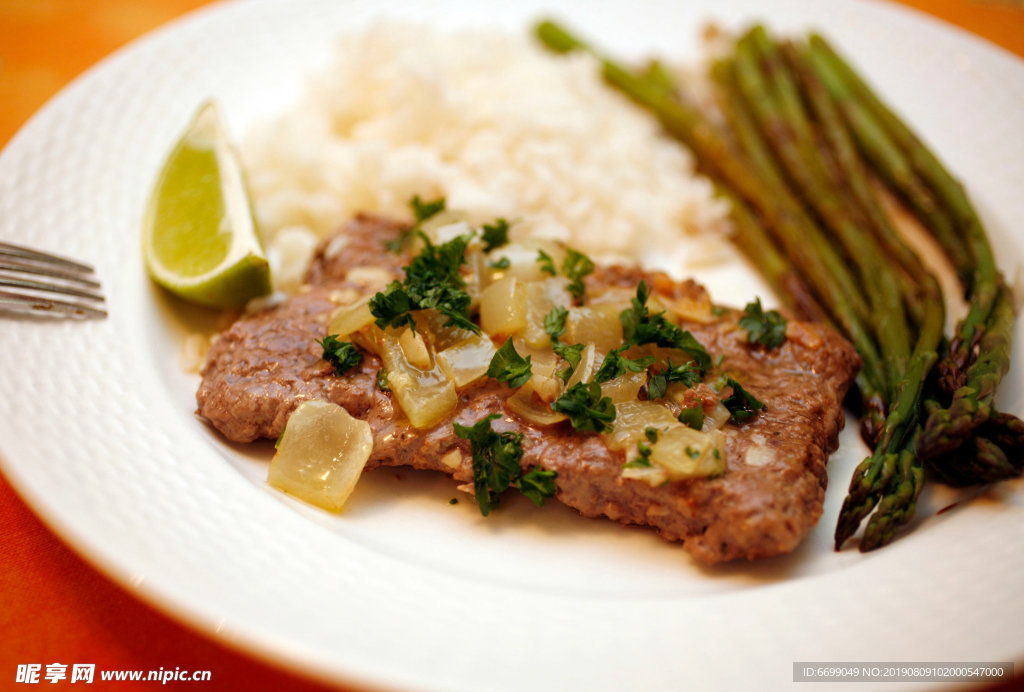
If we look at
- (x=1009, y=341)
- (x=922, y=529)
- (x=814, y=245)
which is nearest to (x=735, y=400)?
(x=922, y=529)

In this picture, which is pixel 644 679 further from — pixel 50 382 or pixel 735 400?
pixel 50 382

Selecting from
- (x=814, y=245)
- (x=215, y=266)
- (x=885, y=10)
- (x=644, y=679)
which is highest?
(x=885, y=10)

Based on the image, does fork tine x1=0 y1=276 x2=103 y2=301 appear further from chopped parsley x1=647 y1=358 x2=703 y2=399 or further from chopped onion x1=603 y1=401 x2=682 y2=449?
chopped parsley x1=647 y1=358 x2=703 y2=399

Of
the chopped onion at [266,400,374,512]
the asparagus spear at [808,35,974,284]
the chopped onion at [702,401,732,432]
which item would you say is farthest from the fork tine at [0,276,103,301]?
the asparagus spear at [808,35,974,284]

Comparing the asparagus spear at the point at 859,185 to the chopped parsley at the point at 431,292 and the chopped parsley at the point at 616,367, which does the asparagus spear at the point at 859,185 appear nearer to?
the chopped parsley at the point at 616,367

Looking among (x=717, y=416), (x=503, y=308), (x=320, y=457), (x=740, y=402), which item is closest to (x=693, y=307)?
(x=740, y=402)

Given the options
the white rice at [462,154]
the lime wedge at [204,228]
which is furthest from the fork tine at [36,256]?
the white rice at [462,154]

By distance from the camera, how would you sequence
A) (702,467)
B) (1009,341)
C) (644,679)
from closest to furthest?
1. (644,679)
2. (702,467)
3. (1009,341)
